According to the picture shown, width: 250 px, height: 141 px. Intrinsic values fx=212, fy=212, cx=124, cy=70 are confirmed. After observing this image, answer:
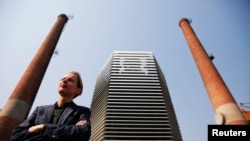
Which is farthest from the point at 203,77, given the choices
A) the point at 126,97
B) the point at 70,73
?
the point at 70,73

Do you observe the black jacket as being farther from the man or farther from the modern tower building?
the modern tower building

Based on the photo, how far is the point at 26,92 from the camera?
17.7 meters

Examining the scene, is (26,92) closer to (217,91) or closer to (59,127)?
(217,91)

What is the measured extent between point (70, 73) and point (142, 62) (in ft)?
100

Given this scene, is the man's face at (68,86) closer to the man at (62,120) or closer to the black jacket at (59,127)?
the man at (62,120)

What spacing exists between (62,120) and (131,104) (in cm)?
2520

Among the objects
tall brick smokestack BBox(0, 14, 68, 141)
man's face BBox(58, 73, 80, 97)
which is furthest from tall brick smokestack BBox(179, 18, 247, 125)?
man's face BBox(58, 73, 80, 97)

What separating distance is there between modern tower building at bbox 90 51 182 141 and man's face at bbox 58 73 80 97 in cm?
2044

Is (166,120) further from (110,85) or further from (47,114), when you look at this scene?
(47,114)

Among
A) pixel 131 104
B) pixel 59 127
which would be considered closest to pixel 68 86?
pixel 59 127

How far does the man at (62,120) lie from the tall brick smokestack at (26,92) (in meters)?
14.5

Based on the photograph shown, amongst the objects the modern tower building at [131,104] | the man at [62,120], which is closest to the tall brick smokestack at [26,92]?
the modern tower building at [131,104]

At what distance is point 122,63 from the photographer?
33281 millimetres

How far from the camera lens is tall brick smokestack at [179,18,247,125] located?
654 inches
